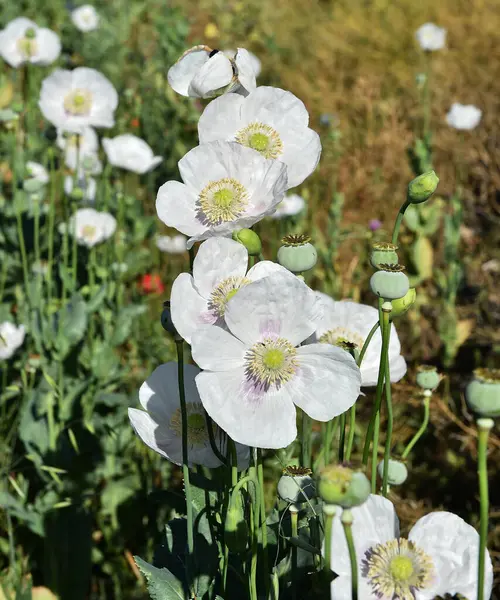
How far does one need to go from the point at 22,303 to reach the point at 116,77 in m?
1.86

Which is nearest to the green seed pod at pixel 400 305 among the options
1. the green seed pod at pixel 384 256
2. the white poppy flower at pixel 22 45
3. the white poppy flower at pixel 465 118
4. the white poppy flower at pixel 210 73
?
the green seed pod at pixel 384 256

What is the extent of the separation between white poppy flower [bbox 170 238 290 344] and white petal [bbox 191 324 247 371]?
0.11ft

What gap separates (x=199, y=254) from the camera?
74 cm

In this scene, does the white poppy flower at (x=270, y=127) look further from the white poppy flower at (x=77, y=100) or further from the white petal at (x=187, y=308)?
the white poppy flower at (x=77, y=100)

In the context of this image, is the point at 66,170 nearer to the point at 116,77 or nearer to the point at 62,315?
the point at 116,77

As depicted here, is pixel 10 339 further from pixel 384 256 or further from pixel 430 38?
pixel 430 38

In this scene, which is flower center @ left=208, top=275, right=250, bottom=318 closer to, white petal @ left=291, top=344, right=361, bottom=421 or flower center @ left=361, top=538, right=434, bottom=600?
white petal @ left=291, top=344, right=361, bottom=421

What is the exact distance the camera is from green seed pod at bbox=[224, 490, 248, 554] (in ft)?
2.30

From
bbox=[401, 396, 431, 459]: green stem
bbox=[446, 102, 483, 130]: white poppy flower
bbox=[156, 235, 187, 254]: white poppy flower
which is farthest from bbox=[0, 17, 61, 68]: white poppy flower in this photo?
bbox=[401, 396, 431, 459]: green stem

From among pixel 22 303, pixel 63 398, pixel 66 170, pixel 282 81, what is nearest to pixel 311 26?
pixel 282 81

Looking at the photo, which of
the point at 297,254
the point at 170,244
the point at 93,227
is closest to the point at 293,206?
the point at 170,244

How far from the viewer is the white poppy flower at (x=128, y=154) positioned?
6.94 feet

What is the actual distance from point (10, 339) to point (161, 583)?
1.02 meters

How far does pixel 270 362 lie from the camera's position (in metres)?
0.72
